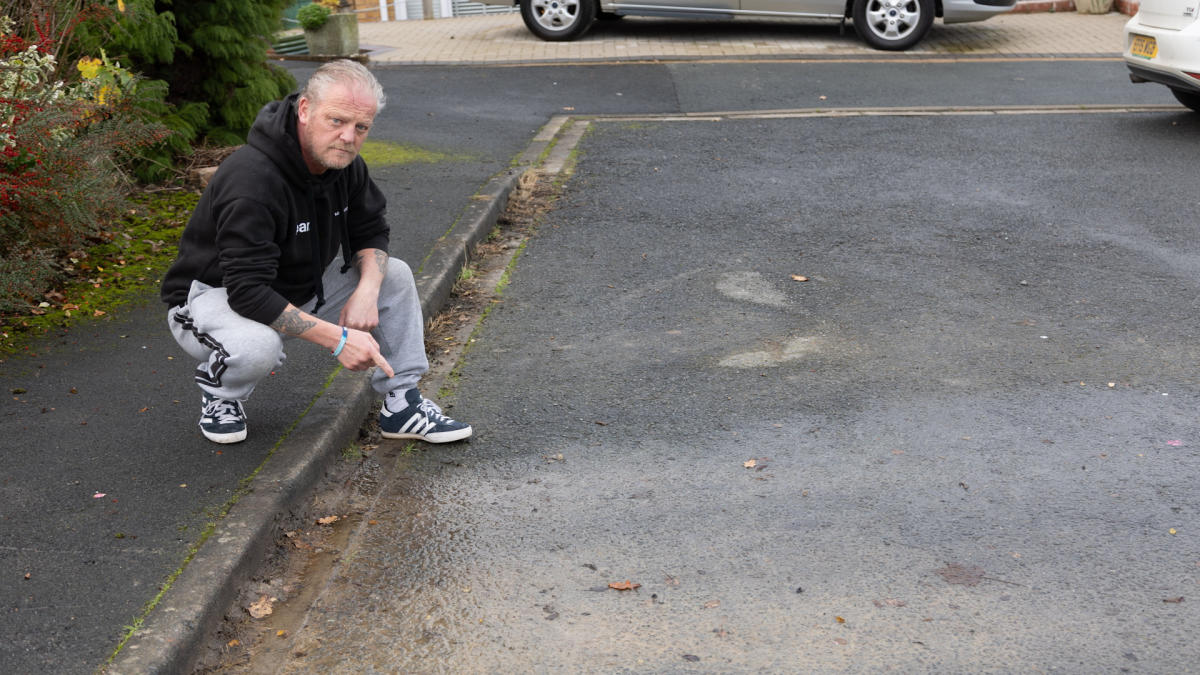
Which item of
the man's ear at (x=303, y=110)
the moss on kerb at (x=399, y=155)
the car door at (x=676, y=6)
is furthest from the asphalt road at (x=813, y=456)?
the car door at (x=676, y=6)

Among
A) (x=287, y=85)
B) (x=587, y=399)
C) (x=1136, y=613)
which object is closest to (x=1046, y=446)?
(x=1136, y=613)

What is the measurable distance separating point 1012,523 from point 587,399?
1.76 meters

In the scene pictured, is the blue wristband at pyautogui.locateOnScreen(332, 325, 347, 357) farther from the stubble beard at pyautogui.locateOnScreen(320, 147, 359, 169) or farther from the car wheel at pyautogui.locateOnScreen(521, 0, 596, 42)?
the car wheel at pyautogui.locateOnScreen(521, 0, 596, 42)

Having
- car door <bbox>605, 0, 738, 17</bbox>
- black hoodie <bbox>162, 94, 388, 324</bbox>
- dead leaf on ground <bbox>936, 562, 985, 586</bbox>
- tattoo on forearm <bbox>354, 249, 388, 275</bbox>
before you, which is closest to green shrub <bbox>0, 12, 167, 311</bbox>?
black hoodie <bbox>162, 94, 388, 324</bbox>

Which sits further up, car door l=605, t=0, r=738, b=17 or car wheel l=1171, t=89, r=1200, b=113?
car door l=605, t=0, r=738, b=17

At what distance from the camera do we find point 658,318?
5.78 m

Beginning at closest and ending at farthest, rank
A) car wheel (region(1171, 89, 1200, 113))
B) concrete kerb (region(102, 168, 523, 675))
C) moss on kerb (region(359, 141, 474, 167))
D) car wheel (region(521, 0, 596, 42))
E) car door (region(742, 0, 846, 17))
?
concrete kerb (region(102, 168, 523, 675)), moss on kerb (region(359, 141, 474, 167)), car wheel (region(1171, 89, 1200, 113)), car door (region(742, 0, 846, 17)), car wheel (region(521, 0, 596, 42))

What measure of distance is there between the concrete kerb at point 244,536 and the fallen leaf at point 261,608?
0.06 m

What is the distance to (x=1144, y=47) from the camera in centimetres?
Result: 967

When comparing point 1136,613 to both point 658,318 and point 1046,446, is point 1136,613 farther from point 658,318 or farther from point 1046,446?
point 658,318

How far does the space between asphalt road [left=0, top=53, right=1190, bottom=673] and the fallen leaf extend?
256 mm

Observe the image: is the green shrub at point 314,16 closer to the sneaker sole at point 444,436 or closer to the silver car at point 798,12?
the silver car at point 798,12

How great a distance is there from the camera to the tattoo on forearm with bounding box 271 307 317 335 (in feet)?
12.8

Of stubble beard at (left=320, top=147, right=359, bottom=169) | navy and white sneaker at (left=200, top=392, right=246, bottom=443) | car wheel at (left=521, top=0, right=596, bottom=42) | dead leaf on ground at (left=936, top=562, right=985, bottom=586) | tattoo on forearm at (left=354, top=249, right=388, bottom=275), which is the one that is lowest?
dead leaf on ground at (left=936, top=562, right=985, bottom=586)
